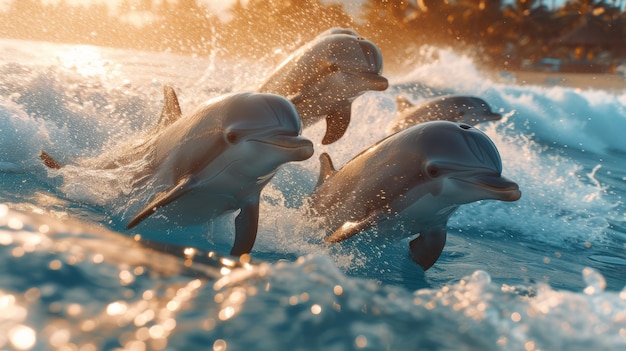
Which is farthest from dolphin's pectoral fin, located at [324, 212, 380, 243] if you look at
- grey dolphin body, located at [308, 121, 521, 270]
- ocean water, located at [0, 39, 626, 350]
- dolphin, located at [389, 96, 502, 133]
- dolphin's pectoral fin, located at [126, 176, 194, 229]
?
dolphin, located at [389, 96, 502, 133]

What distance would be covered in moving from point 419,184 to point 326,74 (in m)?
2.62

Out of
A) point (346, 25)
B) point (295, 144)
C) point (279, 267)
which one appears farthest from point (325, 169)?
point (346, 25)

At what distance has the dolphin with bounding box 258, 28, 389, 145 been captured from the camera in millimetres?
6941

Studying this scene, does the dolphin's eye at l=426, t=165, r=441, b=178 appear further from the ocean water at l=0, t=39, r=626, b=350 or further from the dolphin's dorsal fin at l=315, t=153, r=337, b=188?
the dolphin's dorsal fin at l=315, t=153, r=337, b=188

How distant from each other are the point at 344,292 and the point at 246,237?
7.58ft

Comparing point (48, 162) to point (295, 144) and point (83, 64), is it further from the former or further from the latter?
point (83, 64)

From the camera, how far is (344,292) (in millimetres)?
2641

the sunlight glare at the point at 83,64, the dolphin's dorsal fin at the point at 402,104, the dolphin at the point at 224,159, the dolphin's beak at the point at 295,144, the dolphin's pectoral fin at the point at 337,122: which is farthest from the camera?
the sunlight glare at the point at 83,64

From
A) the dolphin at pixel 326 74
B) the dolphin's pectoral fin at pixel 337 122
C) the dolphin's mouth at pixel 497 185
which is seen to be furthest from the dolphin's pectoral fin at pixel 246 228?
the dolphin's pectoral fin at pixel 337 122

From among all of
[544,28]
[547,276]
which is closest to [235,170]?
[547,276]

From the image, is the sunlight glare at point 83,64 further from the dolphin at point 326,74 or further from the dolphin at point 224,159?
the dolphin at point 224,159

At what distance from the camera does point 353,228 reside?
462 cm

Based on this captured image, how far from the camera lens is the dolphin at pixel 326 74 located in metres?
6.94

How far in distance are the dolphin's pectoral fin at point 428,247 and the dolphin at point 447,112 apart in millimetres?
3027
